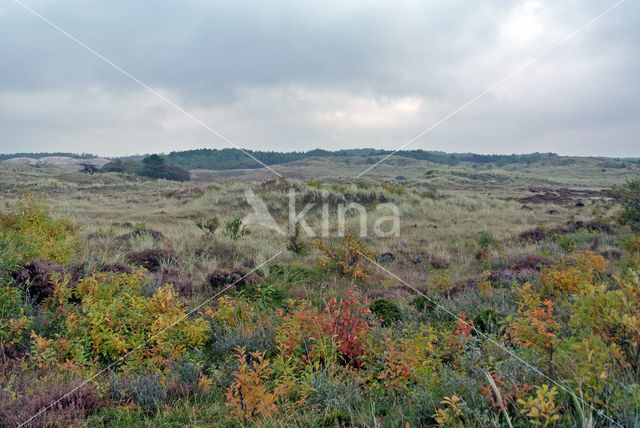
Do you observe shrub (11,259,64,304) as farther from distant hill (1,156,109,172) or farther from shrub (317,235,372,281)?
distant hill (1,156,109,172)

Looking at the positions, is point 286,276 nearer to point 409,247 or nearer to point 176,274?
point 176,274

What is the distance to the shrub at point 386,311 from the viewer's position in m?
5.55

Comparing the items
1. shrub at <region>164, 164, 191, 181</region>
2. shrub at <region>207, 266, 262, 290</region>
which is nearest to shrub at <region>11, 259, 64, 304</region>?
shrub at <region>207, 266, 262, 290</region>

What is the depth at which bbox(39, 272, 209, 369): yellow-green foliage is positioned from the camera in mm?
4074

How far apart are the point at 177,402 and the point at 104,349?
146 cm

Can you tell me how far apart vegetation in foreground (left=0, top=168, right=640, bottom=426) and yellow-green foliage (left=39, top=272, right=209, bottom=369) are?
24 millimetres

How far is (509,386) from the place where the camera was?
8.38 ft

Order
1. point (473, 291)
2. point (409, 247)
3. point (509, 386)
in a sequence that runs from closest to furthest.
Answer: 1. point (509, 386)
2. point (473, 291)
3. point (409, 247)

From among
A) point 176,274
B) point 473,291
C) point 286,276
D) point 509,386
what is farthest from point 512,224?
point 509,386

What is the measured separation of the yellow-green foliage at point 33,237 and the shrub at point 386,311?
5284 millimetres

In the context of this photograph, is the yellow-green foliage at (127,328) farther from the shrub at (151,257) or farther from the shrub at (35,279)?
the shrub at (151,257)

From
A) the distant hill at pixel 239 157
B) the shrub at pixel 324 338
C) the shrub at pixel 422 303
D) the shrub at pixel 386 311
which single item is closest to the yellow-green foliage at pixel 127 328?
the shrub at pixel 324 338

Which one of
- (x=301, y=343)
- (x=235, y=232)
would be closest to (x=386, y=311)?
(x=301, y=343)
